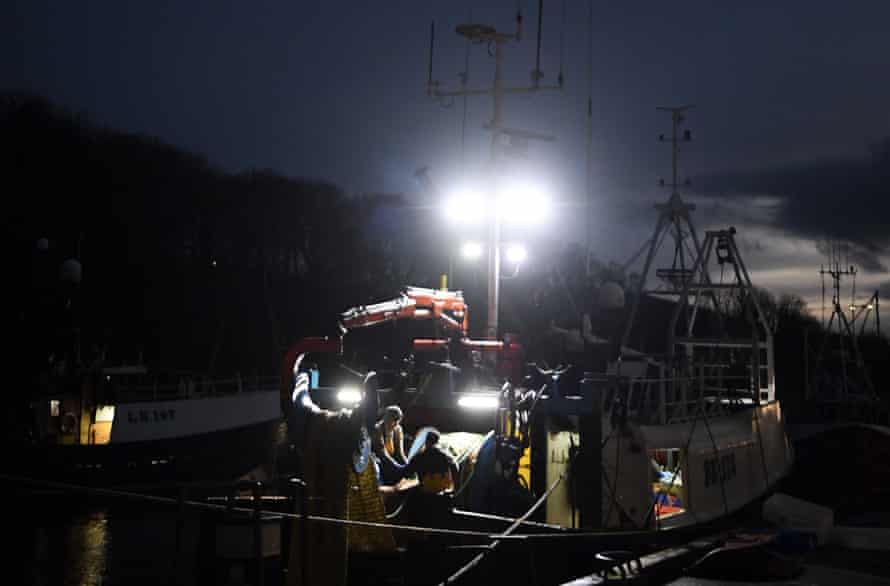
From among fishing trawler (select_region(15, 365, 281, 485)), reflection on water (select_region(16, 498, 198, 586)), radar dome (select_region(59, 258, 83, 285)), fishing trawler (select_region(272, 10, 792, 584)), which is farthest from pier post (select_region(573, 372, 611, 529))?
radar dome (select_region(59, 258, 83, 285))

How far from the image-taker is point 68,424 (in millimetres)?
26234

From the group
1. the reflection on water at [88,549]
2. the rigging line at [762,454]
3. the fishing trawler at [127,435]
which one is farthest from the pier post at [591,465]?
the fishing trawler at [127,435]

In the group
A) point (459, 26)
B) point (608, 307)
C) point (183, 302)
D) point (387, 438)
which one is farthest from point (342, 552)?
point (183, 302)

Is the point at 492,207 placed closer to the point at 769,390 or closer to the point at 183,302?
the point at 769,390

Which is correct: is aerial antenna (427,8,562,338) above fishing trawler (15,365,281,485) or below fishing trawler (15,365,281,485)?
above

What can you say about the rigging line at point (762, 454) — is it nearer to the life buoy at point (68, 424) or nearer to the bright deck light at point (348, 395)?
the bright deck light at point (348, 395)

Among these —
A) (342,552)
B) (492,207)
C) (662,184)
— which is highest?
(662,184)

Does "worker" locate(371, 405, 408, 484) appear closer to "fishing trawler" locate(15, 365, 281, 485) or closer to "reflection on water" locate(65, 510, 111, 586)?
"reflection on water" locate(65, 510, 111, 586)

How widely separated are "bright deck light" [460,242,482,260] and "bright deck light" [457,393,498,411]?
4759 millimetres

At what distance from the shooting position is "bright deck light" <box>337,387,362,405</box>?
35.3 feet

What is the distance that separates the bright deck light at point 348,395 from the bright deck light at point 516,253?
7.76 metres

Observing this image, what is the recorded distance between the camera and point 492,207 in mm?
17922

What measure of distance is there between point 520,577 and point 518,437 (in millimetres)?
2566

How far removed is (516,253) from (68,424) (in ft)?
54.2
